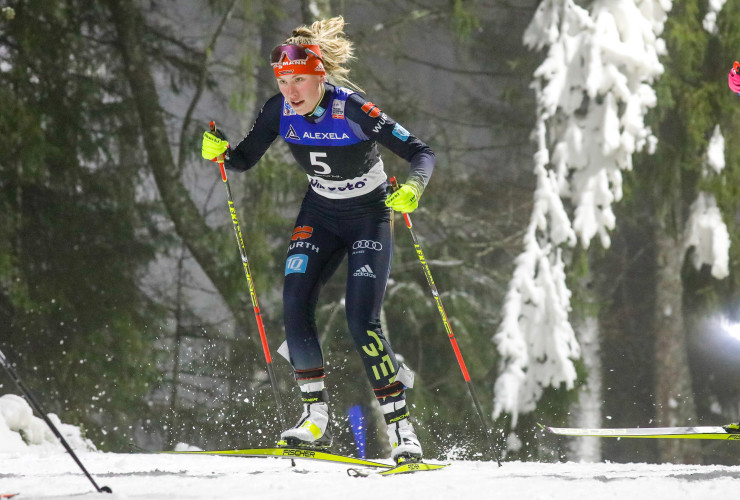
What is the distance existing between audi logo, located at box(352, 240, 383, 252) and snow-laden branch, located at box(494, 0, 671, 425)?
15.7ft

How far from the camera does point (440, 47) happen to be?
1805 cm

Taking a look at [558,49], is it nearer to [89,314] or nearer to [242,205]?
[242,205]

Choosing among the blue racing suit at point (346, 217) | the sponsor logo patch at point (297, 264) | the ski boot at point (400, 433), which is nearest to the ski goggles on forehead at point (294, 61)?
the blue racing suit at point (346, 217)

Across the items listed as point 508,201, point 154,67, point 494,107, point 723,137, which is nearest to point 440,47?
point 494,107

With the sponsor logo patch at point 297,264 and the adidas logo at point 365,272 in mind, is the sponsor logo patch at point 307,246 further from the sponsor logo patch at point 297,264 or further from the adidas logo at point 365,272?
the adidas logo at point 365,272

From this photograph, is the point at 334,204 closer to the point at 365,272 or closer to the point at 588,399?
the point at 365,272

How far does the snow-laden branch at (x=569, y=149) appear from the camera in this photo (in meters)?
8.26

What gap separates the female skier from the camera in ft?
13.0

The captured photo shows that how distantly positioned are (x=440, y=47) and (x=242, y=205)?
856cm

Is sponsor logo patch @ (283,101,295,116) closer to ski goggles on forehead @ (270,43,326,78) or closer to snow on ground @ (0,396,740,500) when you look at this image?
ski goggles on forehead @ (270,43,326,78)

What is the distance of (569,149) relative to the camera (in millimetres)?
8562

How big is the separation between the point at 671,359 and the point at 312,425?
896cm

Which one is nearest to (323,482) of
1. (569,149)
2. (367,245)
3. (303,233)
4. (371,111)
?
(367,245)

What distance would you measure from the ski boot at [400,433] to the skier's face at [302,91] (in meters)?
1.58
